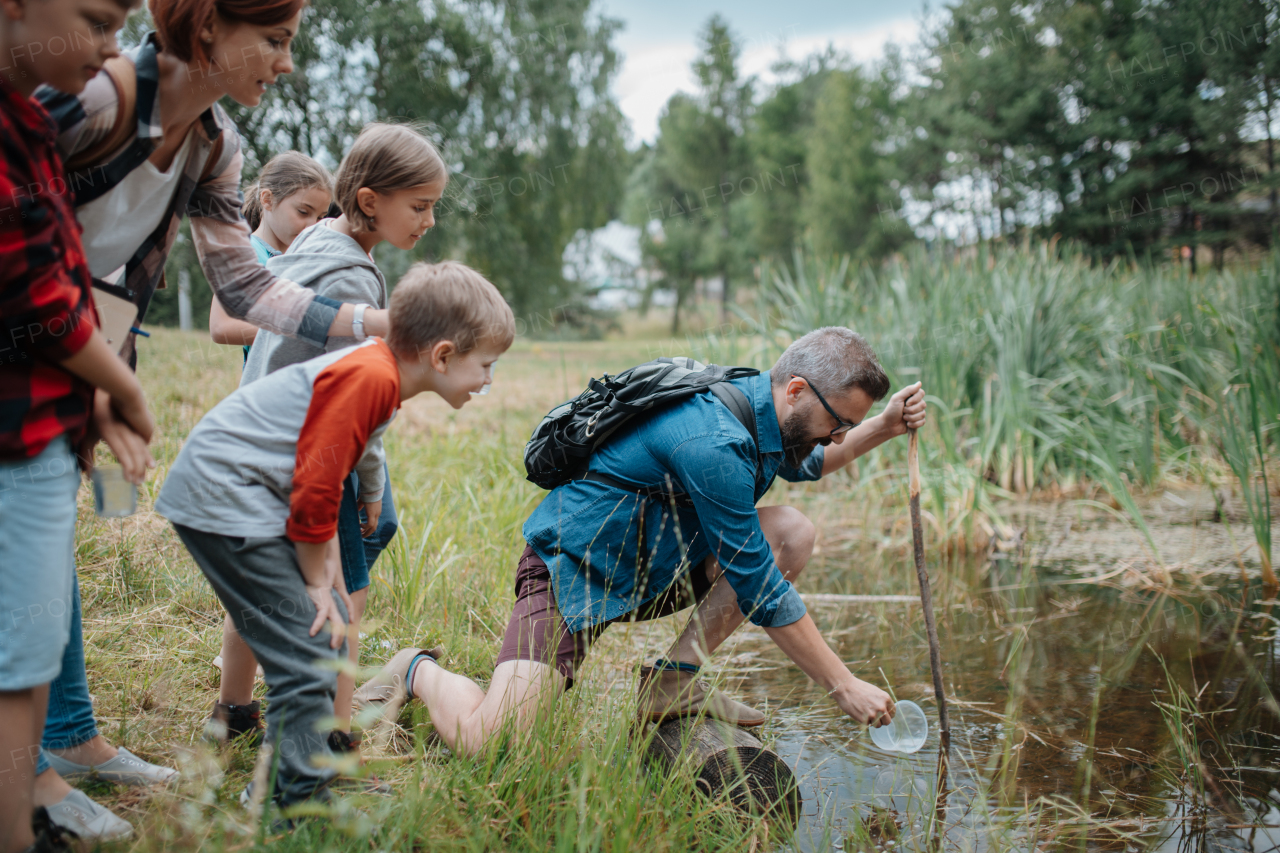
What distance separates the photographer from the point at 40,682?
1415 millimetres

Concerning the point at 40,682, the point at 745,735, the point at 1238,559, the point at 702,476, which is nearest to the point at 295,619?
the point at 40,682

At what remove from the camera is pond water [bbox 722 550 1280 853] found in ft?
7.11

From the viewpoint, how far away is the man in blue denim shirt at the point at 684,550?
213cm

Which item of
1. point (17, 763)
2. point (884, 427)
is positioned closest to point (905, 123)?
point (884, 427)

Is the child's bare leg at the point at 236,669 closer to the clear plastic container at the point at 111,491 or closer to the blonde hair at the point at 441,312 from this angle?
the clear plastic container at the point at 111,491

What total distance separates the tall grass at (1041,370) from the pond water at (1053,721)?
97 centimetres

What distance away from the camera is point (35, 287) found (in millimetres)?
1285

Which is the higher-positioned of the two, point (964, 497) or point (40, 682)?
point (40, 682)

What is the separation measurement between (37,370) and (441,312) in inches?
27.4

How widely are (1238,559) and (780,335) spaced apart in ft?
10.5

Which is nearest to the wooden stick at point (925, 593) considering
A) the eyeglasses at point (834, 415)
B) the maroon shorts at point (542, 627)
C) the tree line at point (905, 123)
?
the eyeglasses at point (834, 415)

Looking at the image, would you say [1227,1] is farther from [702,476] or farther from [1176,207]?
[702,476]

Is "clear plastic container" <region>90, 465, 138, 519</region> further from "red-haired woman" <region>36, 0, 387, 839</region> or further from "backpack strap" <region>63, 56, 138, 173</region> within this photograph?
"backpack strap" <region>63, 56, 138, 173</region>

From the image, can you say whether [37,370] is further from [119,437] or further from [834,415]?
[834,415]
